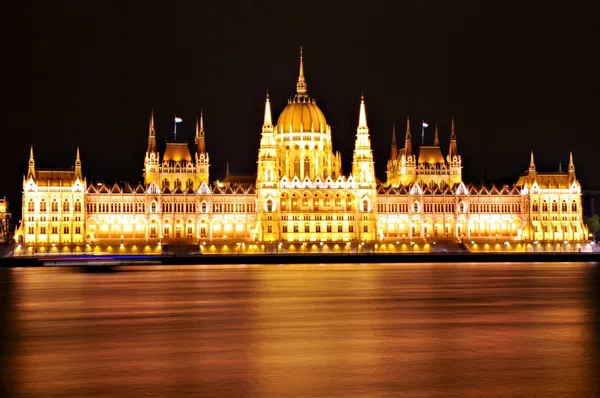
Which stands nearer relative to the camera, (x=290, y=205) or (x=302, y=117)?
(x=290, y=205)

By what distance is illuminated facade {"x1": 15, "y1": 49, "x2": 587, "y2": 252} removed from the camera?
5778 inches

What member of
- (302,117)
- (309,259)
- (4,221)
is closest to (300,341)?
(309,259)

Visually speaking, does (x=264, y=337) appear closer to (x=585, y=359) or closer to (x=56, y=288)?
(x=585, y=359)

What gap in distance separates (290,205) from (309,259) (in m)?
20.7

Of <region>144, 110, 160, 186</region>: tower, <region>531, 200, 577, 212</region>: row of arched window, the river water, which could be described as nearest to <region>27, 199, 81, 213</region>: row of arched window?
<region>144, 110, 160, 186</region>: tower

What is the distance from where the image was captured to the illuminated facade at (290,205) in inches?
5778

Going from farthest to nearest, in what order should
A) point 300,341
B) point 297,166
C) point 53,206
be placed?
1. point 297,166
2. point 53,206
3. point 300,341

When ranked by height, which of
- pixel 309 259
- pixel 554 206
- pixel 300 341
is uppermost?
pixel 554 206

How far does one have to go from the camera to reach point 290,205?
149750 mm

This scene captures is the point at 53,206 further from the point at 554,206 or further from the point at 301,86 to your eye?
the point at 554,206

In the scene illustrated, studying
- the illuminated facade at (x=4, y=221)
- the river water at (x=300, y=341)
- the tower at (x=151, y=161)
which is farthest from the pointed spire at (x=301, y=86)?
the river water at (x=300, y=341)

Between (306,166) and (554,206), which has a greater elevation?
(306,166)

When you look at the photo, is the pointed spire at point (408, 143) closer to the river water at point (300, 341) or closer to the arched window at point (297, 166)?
the arched window at point (297, 166)

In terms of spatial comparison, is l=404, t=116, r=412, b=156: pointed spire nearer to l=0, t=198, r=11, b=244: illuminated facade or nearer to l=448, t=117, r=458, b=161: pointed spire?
l=448, t=117, r=458, b=161: pointed spire
